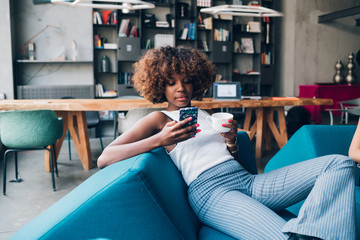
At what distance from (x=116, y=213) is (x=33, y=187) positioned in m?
2.57

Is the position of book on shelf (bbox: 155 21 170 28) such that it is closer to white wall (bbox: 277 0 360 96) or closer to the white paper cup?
white wall (bbox: 277 0 360 96)

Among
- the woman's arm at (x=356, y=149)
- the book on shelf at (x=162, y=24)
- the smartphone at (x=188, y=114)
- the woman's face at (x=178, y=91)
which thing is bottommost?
the woman's arm at (x=356, y=149)

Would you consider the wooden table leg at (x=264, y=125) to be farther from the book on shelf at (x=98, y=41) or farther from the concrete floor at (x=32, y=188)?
the book on shelf at (x=98, y=41)

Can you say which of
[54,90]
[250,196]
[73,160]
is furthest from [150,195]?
[54,90]

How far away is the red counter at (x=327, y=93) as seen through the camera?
6605 mm

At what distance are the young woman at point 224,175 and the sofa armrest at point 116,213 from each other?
0.22 metres

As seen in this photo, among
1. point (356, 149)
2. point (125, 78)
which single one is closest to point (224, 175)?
point (356, 149)

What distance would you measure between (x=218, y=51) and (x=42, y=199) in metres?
4.51

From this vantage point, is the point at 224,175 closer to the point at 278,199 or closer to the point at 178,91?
the point at 278,199

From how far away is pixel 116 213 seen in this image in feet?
3.10

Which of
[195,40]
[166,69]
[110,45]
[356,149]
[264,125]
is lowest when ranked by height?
[264,125]

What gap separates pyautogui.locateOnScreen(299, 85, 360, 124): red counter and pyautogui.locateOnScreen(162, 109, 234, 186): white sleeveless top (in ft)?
18.8

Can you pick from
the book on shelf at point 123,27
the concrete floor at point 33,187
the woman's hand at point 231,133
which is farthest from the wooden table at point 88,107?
the book on shelf at point 123,27

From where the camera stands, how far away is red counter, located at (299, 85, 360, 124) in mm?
6605
